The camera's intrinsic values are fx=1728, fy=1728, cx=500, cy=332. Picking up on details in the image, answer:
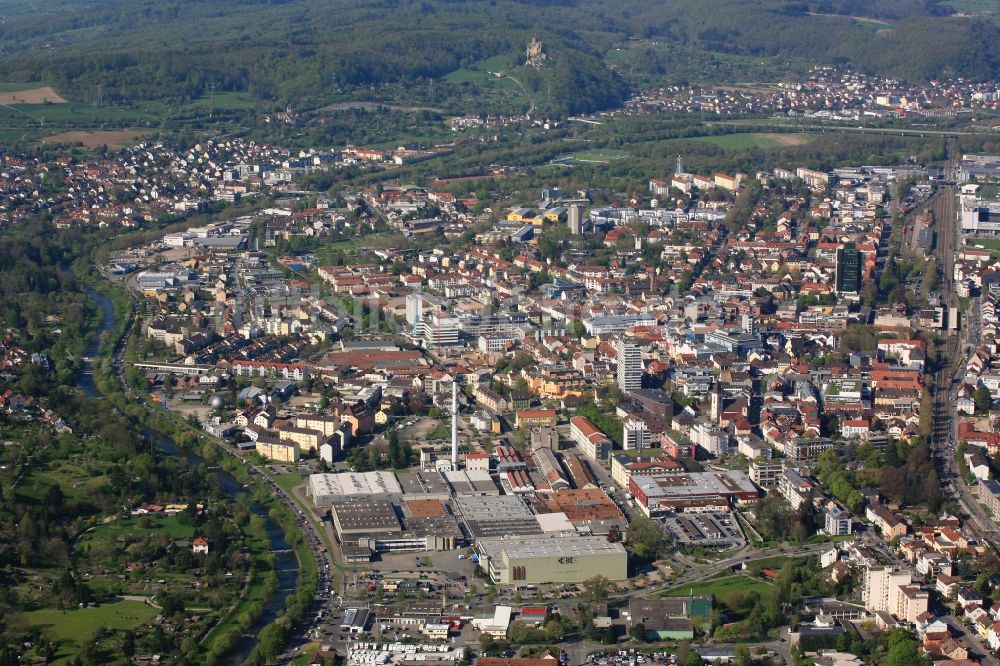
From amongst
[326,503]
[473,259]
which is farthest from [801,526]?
[473,259]

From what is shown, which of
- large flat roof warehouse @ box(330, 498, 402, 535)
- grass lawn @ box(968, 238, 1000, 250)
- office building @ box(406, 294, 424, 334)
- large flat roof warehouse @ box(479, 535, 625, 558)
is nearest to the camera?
large flat roof warehouse @ box(479, 535, 625, 558)

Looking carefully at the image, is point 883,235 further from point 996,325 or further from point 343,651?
point 343,651

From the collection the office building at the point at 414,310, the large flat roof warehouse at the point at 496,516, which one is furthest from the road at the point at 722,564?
the office building at the point at 414,310

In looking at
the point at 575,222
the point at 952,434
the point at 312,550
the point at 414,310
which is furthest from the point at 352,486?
the point at 575,222

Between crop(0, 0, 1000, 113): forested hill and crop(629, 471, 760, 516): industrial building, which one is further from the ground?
crop(0, 0, 1000, 113): forested hill

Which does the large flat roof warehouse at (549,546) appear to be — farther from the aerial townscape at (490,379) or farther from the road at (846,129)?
the road at (846,129)

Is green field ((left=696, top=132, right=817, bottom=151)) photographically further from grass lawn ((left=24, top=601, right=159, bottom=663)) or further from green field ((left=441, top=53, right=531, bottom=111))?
grass lawn ((left=24, top=601, right=159, bottom=663))

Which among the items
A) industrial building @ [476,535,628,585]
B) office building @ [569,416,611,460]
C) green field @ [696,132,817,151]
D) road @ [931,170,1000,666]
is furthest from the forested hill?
industrial building @ [476,535,628,585]
